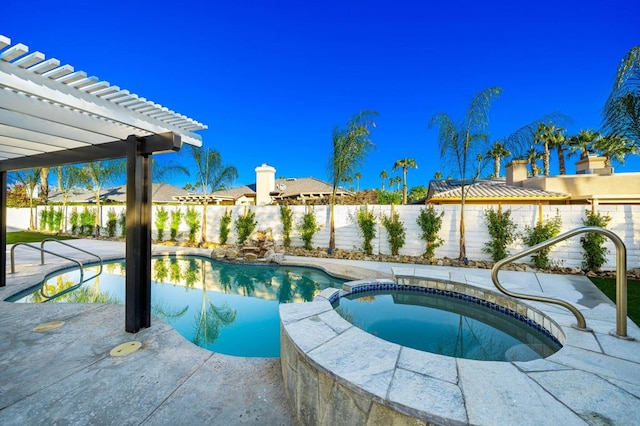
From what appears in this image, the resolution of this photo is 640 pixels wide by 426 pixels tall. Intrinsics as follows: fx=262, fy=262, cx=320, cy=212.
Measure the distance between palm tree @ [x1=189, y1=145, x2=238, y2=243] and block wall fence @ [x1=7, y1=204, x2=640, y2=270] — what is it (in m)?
0.77

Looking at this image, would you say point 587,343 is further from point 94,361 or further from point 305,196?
point 305,196

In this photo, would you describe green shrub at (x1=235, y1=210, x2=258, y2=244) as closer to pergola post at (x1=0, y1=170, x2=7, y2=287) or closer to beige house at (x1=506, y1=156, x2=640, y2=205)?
pergola post at (x1=0, y1=170, x2=7, y2=287)

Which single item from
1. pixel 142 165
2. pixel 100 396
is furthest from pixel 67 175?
pixel 100 396

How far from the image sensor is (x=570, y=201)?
14148 mm

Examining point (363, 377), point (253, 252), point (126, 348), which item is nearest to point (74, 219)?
point (253, 252)

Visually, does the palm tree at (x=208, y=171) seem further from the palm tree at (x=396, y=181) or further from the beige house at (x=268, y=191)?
the palm tree at (x=396, y=181)

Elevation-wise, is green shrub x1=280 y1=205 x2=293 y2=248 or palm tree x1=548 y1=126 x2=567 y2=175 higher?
palm tree x1=548 y1=126 x2=567 y2=175

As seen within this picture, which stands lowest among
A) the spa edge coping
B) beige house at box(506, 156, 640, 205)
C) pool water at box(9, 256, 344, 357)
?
pool water at box(9, 256, 344, 357)

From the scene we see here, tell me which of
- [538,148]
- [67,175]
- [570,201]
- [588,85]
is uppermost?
[588,85]

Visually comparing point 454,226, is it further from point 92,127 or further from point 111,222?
point 111,222

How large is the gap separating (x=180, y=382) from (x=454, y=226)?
9.81 m

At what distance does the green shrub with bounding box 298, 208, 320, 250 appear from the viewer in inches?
475

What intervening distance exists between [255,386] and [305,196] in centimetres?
2055

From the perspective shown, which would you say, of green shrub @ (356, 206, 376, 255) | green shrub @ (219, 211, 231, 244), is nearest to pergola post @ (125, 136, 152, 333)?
green shrub @ (356, 206, 376, 255)
